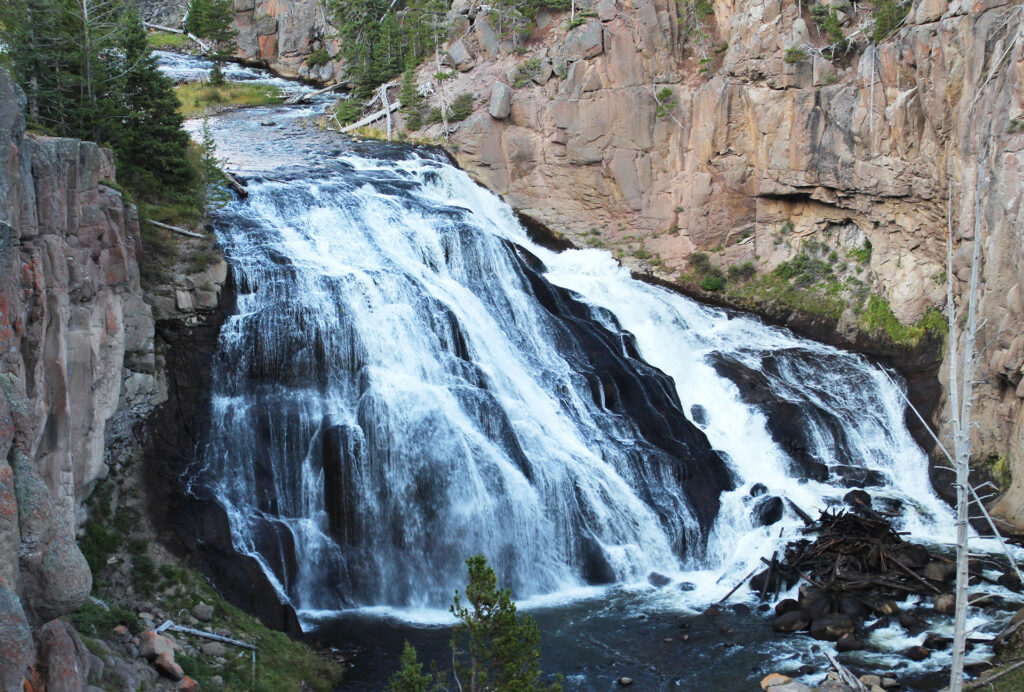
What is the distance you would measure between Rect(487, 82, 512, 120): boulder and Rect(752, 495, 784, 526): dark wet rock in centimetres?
1943

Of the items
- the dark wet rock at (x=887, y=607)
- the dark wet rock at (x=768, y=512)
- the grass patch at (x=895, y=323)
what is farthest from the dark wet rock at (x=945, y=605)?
the grass patch at (x=895, y=323)

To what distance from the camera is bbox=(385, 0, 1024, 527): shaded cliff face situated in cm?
2366

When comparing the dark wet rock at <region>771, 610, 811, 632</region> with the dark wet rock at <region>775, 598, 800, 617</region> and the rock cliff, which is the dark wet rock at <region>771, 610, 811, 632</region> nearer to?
the dark wet rock at <region>775, 598, 800, 617</region>

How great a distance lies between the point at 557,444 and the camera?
23219 mm

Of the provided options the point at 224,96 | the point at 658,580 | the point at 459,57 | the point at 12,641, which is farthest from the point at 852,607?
the point at 224,96

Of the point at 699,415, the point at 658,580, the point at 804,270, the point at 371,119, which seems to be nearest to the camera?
the point at 658,580

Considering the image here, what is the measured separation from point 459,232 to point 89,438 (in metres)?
14.7

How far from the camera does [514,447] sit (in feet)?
73.9

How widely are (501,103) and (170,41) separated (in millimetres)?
31606

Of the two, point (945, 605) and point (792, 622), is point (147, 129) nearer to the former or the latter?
point (792, 622)

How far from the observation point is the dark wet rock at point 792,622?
1850 cm

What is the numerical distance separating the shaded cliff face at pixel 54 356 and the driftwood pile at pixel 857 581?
45.0 ft

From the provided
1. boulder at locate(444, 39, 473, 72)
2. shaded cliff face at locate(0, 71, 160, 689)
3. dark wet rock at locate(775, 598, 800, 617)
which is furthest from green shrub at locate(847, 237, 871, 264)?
shaded cliff face at locate(0, 71, 160, 689)

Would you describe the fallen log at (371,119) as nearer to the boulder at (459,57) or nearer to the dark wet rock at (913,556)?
the boulder at (459,57)
